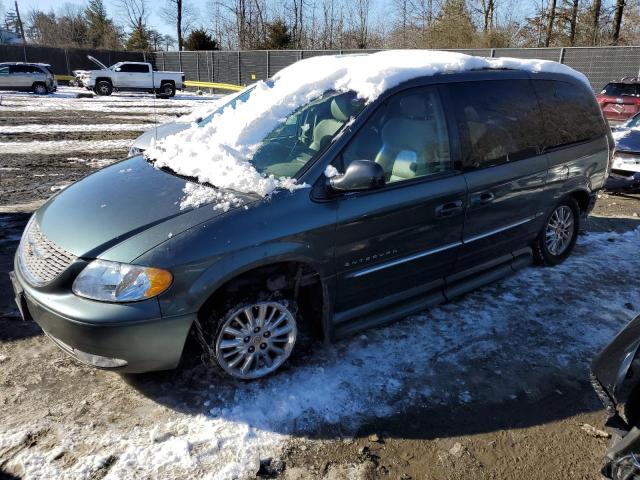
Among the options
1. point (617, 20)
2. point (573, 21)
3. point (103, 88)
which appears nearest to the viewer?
point (103, 88)

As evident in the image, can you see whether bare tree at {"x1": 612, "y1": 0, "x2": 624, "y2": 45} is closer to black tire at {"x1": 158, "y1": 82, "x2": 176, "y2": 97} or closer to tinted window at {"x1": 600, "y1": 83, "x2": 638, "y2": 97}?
tinted window at {"x1": 600, "y1": 83, "x2": 638, "y2": 97}

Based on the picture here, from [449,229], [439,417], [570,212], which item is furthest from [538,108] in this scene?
[439,417]

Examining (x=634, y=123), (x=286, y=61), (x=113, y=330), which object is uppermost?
(x=286, y=61)

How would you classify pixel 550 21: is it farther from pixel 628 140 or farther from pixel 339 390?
pixel 339 390

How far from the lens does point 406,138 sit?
3359 millimetres

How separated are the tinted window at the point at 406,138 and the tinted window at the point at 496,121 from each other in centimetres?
20

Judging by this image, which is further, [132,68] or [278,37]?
[278,37]

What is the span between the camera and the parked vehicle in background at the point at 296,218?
2.56 meters

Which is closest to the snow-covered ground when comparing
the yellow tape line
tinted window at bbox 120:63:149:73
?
the yellow tape line

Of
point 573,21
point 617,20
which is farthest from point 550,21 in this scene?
point 617,20

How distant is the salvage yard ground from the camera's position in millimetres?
2488

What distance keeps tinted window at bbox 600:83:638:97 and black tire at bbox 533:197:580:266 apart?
10.5 meters

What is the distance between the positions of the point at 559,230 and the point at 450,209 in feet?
6.66

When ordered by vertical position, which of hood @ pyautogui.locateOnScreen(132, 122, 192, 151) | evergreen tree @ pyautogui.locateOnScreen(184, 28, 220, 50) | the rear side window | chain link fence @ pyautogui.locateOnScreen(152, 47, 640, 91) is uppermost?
evergreen tree @ pyautogui.locateOnScreen(184, 28, 220, 50)
